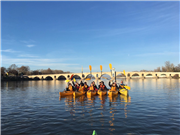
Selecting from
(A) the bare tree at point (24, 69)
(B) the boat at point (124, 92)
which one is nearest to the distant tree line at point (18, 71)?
(A) the bare tree at point (24, 69)

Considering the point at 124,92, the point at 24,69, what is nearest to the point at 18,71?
the point at 24,69

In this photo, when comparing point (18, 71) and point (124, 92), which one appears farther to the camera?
point (18, 71)

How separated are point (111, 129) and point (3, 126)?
6763 millimetres

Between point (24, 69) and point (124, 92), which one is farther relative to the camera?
point (24, 69)

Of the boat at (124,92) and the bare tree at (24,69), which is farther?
the bare tree at (24,69)

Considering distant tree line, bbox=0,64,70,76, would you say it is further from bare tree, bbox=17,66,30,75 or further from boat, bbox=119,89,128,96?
boat, bbox=119,89,128,96

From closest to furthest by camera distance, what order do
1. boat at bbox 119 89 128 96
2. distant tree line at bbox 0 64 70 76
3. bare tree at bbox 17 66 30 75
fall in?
boat at bbox 119 89 128 96, distant tree line at bbox 0 64 70 76, bare tree at bbox 17 66 30 75

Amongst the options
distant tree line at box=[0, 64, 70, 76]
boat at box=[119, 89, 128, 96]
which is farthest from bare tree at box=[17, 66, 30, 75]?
boat at box=[119, 89, 128, 96]

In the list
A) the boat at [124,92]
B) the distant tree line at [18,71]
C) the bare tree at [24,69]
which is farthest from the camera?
the bare tree at [24,69]

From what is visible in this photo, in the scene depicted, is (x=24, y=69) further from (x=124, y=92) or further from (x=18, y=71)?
(x=124, y=92)

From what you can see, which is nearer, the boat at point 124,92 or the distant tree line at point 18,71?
the boat at point 124,92

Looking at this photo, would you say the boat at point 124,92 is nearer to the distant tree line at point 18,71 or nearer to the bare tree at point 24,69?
the distant tree line at point 18,71

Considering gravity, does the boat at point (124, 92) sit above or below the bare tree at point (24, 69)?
below

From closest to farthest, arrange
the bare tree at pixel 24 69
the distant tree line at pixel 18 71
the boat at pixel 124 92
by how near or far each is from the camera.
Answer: the boat at pixel 124 92 < the distant tree line at pixel 18 71 < the bare tree at pixel 24 69
